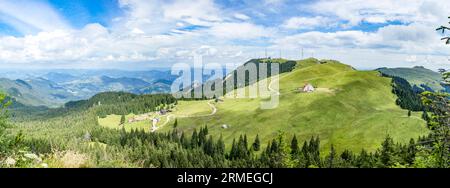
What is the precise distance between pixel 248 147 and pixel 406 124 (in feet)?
251

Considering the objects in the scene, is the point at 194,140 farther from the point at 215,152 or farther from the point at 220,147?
the point at 215,152

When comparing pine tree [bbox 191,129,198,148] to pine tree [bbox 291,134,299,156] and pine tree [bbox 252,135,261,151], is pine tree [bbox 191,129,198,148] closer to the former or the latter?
pine tree [bbox 252,135,261,151]

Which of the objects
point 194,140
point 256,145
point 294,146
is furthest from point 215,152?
point 294,146

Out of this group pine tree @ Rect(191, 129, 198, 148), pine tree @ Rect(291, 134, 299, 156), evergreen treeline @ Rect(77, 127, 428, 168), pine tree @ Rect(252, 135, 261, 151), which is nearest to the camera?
evergreen treeline @ Rect(77, 127, 428, 168)

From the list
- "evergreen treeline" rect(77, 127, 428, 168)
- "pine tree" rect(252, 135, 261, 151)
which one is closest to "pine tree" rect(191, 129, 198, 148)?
"evergreen treeline" rect(77, 127, 428, 168)

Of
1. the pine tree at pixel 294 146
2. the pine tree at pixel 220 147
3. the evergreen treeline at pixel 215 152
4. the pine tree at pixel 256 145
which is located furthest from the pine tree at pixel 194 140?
the pine tree at pixel 294 146

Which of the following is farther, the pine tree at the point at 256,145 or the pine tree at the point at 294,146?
the pine tree at the point at 256,145

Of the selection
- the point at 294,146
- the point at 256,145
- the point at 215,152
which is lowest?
the point at 215,152

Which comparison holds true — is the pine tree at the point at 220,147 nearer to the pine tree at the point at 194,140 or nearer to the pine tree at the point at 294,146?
the pine tree at the point at 194,140

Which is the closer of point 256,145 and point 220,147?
point 220,147

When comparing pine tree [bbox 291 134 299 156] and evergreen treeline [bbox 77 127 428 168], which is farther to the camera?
pine tree [bbox 291 134 299 156]
